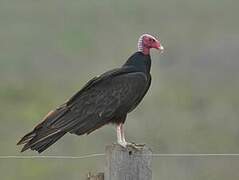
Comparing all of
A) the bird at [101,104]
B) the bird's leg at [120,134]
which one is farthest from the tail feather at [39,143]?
the bird's leg at [120,134]

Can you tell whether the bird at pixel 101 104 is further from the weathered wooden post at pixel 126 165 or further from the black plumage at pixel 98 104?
the weathered wooden post at pixel 126 165

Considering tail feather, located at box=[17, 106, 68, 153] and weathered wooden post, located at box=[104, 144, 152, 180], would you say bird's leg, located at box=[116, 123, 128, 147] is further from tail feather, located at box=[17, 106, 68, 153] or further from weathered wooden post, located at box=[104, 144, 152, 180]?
weathered wooden post, located at box=[104, 144, 152, 180]

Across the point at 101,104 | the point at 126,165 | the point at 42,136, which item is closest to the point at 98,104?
the point at 101,104

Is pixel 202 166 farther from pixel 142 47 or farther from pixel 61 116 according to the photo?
pixel 61 116

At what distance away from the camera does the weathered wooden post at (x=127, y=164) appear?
3590 mm

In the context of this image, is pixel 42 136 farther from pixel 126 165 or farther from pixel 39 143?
pixel 126 165

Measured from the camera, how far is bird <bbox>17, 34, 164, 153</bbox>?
404 centimetres

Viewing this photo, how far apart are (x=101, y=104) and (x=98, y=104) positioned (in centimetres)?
3

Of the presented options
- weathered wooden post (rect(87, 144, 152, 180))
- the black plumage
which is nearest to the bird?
the black plumage

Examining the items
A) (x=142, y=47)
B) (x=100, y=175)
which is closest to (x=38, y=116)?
(x=142, y=47)

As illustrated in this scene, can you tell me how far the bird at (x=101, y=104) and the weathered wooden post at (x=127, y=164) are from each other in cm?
45

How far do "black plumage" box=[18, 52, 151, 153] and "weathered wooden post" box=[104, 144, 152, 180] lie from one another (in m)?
0.47

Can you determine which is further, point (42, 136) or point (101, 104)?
point (101, 104)

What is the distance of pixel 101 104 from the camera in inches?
180
